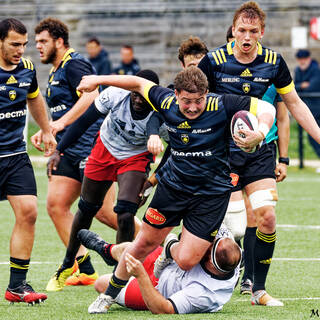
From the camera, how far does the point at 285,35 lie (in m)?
29.3

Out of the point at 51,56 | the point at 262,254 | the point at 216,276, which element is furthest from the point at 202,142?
the point at 51,56

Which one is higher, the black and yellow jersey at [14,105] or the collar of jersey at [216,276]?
the black and yellow jersey at [14,105]

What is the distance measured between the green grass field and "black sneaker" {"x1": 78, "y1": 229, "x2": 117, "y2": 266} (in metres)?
0.40

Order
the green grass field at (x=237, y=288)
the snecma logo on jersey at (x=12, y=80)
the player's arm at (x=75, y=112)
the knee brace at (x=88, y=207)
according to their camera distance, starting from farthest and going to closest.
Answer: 1. the player's arm at (x=75, y=112)
2. the knee brace at (x=88, y=207)
3. the snecma logo on jersey at (x=12, y=80)
4. the green grass field at (x=237, y=288)

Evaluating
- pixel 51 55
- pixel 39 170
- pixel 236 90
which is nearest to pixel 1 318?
pixel 236 90

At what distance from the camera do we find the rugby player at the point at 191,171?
7242 millimetres

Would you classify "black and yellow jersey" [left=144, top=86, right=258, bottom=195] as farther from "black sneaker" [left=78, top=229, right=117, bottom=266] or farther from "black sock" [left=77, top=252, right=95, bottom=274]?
"black sock" [left=77, top=252, right=95, bottom=274]

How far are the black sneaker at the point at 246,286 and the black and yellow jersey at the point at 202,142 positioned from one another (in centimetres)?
154

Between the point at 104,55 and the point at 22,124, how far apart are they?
50.1ft

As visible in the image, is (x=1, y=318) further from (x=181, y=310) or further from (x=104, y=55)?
(x=104, y=55)

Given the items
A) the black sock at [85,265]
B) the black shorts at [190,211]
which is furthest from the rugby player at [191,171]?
the black sock at [85,265]

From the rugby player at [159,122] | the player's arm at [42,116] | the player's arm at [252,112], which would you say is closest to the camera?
the player's arm at [252,112]

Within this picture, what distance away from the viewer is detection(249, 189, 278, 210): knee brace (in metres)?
7.85

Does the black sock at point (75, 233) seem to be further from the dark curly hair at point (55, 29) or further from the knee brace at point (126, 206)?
the dark curly hair at point (55, 29)
